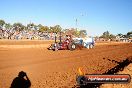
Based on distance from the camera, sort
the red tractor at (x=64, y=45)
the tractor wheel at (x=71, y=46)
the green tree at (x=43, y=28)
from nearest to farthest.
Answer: the red tractor at (x=64, y=45)
the tractor wheel at (x=71, y=46)
the green tree at (x=43, y=28)

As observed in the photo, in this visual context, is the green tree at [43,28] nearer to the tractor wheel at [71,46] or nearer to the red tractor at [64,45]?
the tractor wheel at [71,46]

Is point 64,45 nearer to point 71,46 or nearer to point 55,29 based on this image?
point 71,46

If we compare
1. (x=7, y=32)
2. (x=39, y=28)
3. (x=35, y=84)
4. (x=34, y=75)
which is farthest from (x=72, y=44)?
(x=39, y=28)

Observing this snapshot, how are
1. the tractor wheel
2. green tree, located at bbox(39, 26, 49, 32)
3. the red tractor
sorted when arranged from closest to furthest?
the red tractor < the tractor wheel < green tree, located at bbox(39, 26, 49, 32)

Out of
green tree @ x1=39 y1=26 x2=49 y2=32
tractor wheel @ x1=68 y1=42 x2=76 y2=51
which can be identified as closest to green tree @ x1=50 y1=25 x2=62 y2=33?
green tree @ x1=39 y1=26 x2=49 y2=32

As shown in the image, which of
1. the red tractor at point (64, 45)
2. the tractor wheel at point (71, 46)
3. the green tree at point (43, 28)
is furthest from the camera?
the green tree at point (43, 28)

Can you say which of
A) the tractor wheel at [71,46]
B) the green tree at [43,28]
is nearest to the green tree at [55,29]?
the green tree at [43,28]

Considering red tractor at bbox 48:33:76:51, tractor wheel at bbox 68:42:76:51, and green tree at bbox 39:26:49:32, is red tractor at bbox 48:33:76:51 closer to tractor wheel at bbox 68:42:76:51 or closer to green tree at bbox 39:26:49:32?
tractor wheel at bbox 68:42:76:51

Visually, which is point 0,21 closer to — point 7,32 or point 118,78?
point 7,32

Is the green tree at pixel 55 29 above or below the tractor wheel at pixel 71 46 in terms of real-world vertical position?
above

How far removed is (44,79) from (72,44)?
1496 cm

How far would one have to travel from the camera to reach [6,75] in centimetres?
1027

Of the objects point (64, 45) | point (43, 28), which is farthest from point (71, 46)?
point (43, 28)

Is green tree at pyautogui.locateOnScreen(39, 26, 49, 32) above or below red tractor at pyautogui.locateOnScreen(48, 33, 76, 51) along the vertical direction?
above
